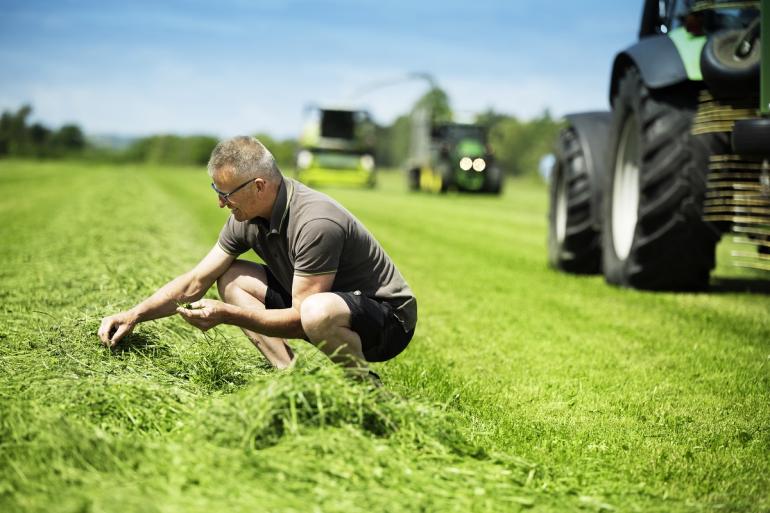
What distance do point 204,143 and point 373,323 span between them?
8758 centimetres

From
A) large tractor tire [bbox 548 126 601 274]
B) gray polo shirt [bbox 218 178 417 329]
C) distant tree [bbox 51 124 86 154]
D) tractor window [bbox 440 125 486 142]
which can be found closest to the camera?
gray polo shirt [bbox 218 178 417 329]

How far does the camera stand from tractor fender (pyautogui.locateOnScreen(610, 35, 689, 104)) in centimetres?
702

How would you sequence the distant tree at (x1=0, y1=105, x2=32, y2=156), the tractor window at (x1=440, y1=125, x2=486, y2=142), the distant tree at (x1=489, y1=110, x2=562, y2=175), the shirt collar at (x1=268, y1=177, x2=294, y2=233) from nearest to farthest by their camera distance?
the shirt collar at (x1=268, y1=177, x2=294, y2=233) < the tractor window at (x1=440, y1=125, x2=486, y2=142) < the distant tree at (x1=0, y1=105, x2=32, y2=156) < the distant tree at (x1=489, y1=110, x2=562, y2=175)

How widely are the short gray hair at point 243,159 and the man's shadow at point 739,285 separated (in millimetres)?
5636

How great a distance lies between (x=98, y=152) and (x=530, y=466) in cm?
8003

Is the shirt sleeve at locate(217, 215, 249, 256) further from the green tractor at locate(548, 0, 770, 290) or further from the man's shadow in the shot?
the man's shadow

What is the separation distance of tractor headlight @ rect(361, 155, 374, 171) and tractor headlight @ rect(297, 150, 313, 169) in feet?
6.55

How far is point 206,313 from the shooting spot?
388 cm

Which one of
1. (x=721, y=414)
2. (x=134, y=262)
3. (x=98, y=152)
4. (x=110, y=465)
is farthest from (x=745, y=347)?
(x=98, y=152)

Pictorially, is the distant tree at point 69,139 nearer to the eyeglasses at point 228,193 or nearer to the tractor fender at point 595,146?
the tractor fender at point 595,146

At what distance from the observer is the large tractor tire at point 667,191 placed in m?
7.12

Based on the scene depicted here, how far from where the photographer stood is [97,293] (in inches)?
254

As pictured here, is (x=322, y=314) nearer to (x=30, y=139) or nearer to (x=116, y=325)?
(x=116, y=325)

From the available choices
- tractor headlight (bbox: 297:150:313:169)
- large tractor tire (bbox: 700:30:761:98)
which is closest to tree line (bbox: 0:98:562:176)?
tractor headlight (bbox: 297:150:313:169)
